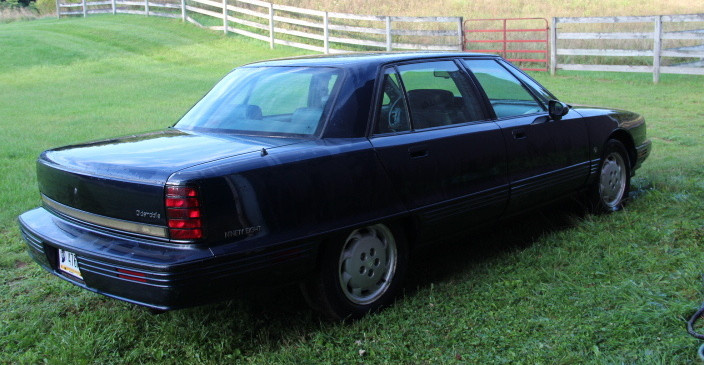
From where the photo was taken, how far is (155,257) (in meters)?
3.05

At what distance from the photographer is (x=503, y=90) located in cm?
498

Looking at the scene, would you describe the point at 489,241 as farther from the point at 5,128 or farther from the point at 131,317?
the point at 5,128

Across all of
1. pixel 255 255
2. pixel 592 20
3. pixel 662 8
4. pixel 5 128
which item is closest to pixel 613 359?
pixel 255 255

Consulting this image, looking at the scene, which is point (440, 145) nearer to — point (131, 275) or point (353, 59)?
point (353, 59)

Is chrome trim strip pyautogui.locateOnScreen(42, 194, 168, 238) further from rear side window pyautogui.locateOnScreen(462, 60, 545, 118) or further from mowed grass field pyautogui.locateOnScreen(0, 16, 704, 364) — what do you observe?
rear side window pyautogui.locateOnScreen(462, 60, 545, 118)

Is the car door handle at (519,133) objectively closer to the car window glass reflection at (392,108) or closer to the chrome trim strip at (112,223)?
the car window glass reflection at (392,108)

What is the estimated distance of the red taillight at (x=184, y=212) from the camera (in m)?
3.04

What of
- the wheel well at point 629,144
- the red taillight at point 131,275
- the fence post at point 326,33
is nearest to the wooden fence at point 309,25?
the fence post at point 326,33

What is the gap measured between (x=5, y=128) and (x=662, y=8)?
2528 centimetres

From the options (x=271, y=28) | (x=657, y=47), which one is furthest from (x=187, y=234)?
(x=271, y=28)

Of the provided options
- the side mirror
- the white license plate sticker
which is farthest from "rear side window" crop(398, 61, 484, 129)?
the white license plate sticker

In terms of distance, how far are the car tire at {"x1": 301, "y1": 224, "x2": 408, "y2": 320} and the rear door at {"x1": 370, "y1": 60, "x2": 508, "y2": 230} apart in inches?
9.8

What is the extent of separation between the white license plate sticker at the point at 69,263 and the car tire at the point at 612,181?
147 inches

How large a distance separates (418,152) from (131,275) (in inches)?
67.2
